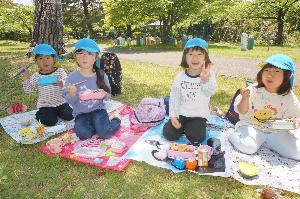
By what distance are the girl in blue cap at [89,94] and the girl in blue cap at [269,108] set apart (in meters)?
1.98

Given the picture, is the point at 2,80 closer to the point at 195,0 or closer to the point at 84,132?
the point at 84,132

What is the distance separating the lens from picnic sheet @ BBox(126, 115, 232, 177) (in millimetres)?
3954

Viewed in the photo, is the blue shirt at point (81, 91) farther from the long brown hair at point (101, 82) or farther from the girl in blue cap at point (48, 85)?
the girl in blue cap at point (48, 85)

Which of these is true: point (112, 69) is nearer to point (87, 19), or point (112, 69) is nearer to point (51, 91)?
point (51, 91)

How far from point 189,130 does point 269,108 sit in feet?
3.78

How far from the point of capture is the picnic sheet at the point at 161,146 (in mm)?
3954

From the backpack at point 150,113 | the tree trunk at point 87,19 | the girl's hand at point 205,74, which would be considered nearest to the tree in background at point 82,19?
the tree trunk at point 87,19

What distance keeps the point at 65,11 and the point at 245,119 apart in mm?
35572

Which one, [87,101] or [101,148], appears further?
[87,101]

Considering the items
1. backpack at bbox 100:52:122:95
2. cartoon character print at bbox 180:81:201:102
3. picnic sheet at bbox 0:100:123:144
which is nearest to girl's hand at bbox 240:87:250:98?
cartoon character print at bbox 180:81:201:102

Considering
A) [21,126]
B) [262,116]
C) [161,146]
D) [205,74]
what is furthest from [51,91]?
[262,116]

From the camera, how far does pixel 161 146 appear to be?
465cm

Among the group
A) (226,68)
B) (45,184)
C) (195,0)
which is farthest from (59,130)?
(195,0)

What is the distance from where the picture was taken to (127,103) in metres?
6.78
